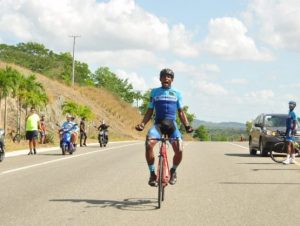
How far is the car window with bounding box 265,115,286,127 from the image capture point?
2319 cm

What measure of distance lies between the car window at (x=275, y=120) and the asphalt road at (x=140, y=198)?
7.09m

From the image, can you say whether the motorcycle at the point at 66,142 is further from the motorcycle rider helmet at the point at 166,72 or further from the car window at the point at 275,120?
the motorcycle rider helmet at the point at 166,72

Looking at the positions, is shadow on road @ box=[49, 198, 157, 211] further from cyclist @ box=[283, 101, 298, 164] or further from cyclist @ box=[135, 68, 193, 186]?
cyclist @ box=[283, 101, 298, 164]

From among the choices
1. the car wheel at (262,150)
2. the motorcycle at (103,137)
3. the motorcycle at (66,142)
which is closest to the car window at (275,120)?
the car wheel at (262,150)

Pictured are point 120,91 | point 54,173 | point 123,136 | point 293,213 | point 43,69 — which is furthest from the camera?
point 120,91

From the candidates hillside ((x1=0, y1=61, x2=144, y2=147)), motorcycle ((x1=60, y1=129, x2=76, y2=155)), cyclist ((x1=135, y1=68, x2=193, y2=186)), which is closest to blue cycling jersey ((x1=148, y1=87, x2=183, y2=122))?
cyclist ((x1=135, y1=68, x2=193, y2=186))

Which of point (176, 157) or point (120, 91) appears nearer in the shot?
point (176, 157)

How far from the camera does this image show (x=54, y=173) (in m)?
15.0

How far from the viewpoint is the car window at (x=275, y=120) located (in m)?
23.2

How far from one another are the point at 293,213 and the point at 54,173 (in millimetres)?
7790

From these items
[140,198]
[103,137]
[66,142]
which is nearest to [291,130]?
[66,142]

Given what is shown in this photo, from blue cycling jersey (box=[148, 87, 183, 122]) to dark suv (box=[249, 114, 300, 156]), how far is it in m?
13.3

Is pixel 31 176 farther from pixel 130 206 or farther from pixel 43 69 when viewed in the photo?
pixel 43 69

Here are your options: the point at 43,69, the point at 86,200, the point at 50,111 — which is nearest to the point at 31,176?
the point at 86,200
